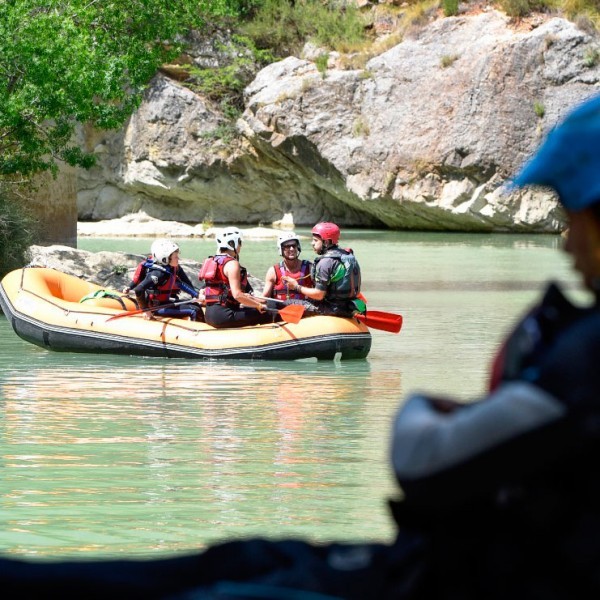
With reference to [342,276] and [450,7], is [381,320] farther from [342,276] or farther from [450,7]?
[450,7]

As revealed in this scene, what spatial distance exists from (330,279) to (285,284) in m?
0.45

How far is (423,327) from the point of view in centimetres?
1265

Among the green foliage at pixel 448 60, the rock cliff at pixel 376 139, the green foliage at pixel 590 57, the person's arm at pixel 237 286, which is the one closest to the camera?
the person's arm at pixel 237 286

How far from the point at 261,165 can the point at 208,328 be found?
868 inches

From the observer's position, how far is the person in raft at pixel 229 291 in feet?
33.5

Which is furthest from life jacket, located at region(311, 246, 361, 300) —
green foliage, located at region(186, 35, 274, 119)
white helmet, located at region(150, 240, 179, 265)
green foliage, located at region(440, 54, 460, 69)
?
green foliage, located at region(186, 35, 274, 119)

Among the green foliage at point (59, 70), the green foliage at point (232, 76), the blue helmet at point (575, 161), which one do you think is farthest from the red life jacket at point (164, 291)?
the green foliage at point (232, 76)

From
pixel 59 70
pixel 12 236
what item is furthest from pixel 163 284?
pixel 12 236

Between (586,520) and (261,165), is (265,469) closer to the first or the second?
(586,520)

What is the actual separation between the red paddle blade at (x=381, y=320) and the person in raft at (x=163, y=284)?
56.8 inches

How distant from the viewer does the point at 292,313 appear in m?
10.4

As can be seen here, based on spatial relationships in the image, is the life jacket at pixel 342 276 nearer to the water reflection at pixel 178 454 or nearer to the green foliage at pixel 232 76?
the water reflection at pixel 178 454

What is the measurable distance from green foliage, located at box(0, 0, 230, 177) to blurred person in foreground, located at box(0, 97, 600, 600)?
12531mm

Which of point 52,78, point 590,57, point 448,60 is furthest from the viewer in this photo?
point 448,60
